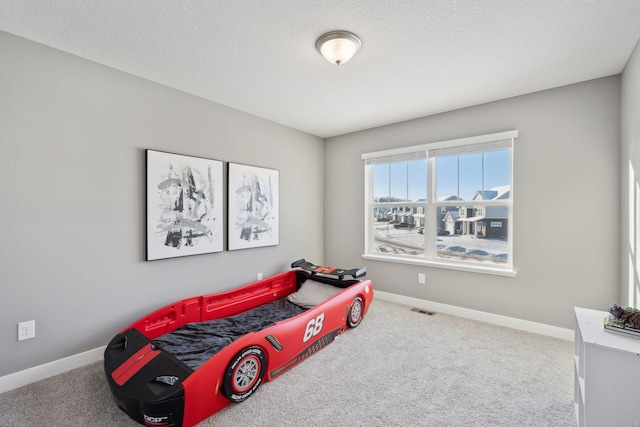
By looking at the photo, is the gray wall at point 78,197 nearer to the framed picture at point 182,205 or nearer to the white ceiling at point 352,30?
the framed picture at point 182,205

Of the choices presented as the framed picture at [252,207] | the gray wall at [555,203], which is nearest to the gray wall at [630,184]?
the gray wall at [555,203]

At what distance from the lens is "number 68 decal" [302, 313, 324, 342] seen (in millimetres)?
2258

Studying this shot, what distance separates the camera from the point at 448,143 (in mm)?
3352

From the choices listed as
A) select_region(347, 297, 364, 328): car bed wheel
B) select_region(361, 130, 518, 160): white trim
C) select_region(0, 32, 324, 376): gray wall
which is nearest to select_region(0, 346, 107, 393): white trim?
select_region(0, 32, 324, 376): gray wall

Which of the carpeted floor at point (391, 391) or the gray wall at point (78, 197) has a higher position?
the gray wall at point (78, 197)

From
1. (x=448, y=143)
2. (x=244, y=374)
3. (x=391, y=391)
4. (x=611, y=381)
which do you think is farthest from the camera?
(x=448, y=143)

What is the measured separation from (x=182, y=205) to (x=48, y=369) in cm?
153

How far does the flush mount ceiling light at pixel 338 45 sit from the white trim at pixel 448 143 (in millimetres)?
1832

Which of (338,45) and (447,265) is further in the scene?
(447,265)

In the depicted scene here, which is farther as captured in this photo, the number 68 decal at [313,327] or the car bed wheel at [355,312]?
the car bed wheel at [355,312]

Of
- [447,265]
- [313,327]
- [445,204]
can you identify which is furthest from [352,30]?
[447,265]

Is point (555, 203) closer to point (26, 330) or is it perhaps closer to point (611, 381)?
point (611, 381)

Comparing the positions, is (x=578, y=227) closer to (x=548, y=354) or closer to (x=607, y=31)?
(x=548, y=354)

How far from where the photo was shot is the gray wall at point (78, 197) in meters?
1.96
